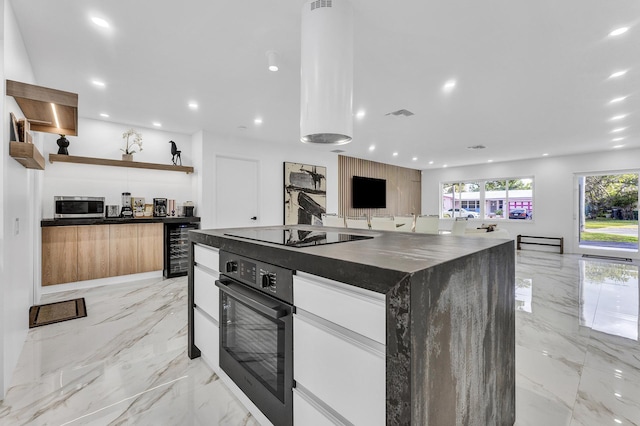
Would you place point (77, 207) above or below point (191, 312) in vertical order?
above

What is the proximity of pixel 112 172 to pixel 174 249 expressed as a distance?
61.9 inches

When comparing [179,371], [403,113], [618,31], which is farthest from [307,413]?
[403,113]

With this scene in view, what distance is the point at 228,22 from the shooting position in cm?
216

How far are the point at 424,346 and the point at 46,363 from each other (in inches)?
106

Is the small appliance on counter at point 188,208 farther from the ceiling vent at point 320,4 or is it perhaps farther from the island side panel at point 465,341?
the island side panel at point 465,341

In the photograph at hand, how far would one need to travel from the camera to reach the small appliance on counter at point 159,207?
4.85 m

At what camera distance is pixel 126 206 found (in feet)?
15.1

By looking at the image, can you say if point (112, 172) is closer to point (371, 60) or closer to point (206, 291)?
point (206, 291)

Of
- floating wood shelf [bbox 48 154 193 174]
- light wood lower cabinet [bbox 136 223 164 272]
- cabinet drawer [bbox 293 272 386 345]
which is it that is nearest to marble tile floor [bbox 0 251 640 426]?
cabinet drawer [bbox 293 272 386 345]

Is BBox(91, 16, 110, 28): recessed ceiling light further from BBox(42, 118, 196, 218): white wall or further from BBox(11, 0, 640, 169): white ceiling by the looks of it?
BBox(42, 118, 196, 218): white wall

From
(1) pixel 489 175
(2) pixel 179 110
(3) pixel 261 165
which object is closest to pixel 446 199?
(1) pixel 489 175

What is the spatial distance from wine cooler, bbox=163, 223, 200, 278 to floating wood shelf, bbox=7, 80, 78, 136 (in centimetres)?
232

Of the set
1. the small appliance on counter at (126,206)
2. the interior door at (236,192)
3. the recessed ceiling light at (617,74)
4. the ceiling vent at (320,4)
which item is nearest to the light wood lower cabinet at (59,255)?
the small appliance on counter at (126,206)

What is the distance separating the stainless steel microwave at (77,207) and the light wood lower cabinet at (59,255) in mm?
291
